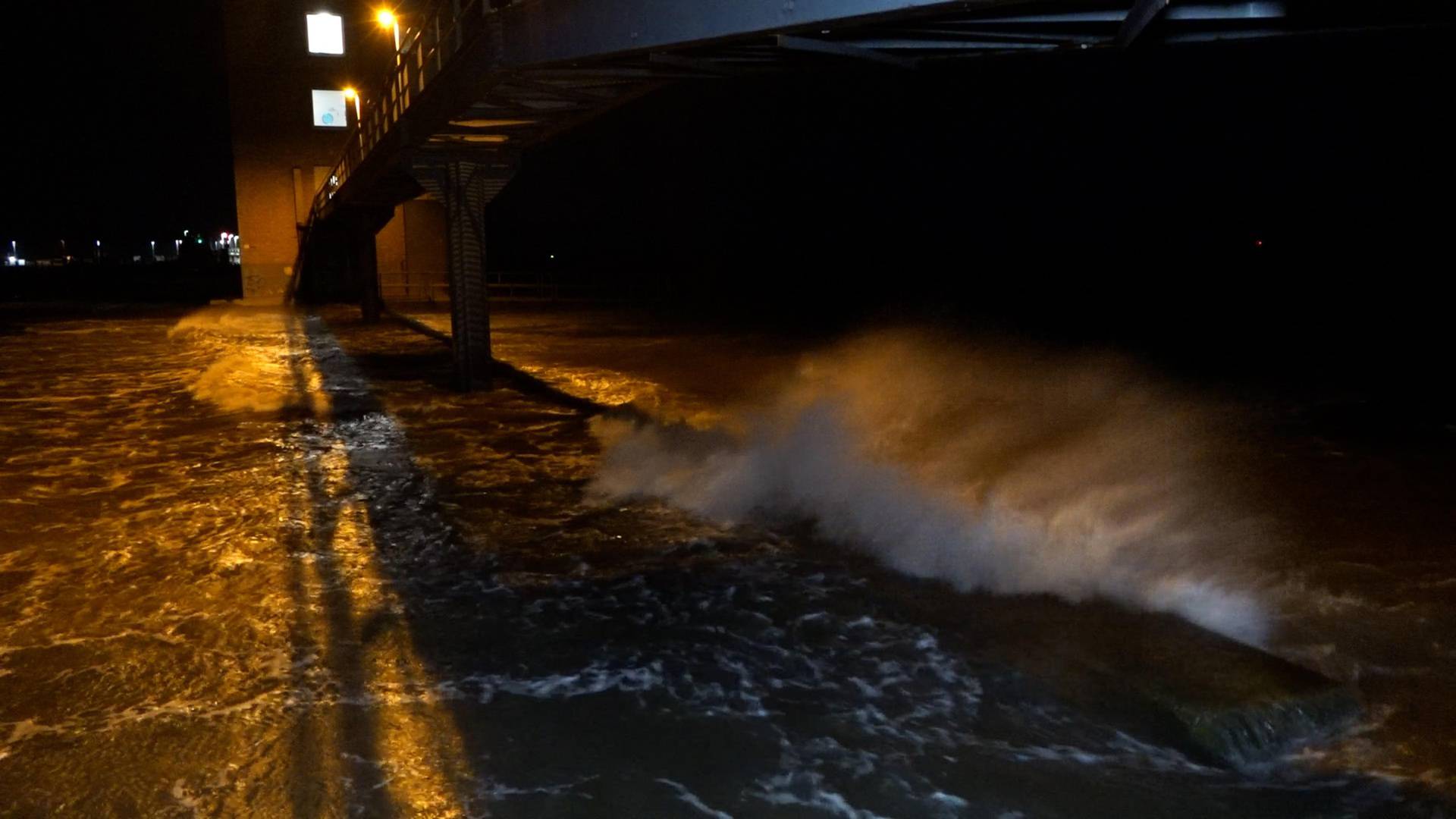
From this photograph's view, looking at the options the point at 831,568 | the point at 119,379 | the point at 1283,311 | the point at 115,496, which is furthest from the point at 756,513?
the point at 1283,311

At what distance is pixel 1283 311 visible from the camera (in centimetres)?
3472

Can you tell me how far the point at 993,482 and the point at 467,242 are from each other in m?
11.3

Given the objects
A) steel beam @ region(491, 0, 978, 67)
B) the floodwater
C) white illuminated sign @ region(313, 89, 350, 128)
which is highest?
white illuminated sign @ region(313, 89, 350, 128)

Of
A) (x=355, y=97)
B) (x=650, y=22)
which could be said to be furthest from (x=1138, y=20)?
(x=355, y=97)

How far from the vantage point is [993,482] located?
1149cm

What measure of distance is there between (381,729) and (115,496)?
7464mm

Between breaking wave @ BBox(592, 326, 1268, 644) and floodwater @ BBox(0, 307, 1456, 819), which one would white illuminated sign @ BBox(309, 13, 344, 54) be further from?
breaking wave @ BBox(592, 326, 1268, 644)

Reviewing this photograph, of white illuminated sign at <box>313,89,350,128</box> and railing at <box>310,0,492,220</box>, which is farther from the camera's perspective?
white illuminated sign at <box>313,89,350,128</box>

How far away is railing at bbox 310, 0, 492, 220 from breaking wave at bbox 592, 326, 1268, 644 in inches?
214

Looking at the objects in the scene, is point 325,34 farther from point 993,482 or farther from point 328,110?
point 993,482

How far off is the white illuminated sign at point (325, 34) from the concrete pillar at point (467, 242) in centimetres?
3704

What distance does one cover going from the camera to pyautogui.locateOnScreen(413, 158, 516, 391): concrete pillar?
1864cm

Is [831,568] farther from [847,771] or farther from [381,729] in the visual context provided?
[381,729]

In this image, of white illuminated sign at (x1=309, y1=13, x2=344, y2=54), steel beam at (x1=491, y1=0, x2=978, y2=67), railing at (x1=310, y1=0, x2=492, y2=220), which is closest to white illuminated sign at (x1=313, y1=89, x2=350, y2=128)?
white illuminated sign at (x1=309, y1=13, x2=344, y2=54)
